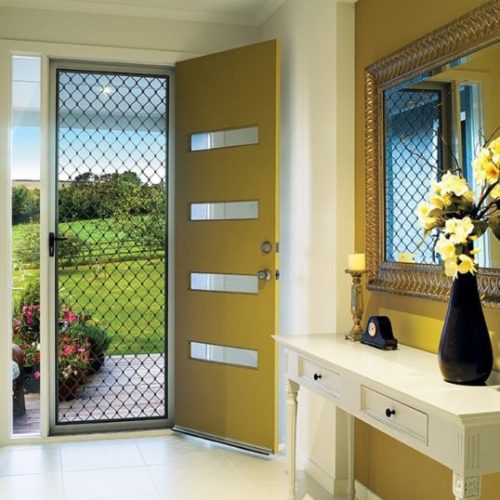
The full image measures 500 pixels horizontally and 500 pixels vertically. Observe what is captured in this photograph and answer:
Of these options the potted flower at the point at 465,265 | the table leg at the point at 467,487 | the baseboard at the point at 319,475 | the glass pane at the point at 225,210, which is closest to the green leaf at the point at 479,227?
the potted flower at the point at 465,265

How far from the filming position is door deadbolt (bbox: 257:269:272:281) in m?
3.51

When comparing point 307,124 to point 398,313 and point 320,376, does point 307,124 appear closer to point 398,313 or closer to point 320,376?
point 398,313

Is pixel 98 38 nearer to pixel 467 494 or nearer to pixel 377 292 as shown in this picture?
pixel 377 292

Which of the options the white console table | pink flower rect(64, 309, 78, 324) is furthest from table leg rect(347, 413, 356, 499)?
pink flower rect(64, 309, 78, 324)

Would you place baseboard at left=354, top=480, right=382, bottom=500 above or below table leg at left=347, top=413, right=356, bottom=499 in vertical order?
below

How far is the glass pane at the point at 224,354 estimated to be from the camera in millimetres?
3650

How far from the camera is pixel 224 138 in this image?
3729 millimetres

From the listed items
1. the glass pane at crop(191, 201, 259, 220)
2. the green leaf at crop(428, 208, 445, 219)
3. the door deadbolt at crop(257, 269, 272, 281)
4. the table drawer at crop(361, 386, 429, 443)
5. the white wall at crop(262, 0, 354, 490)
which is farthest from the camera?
the glass pane at crop(191, 201, 259, 220)

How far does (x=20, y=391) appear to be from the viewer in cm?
405

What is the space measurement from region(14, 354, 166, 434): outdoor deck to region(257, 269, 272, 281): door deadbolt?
3.12 feet

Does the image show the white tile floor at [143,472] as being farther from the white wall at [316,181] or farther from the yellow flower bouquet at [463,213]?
the yellow flower bouquet at [463,213]

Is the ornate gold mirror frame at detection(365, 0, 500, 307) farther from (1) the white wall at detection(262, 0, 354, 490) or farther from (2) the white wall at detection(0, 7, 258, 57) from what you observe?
(2) the white wall at detection(0, 7, 258, 57)

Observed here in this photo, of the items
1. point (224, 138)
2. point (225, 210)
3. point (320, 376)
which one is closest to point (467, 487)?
point (320, 376)

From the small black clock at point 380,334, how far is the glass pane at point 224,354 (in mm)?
1195
